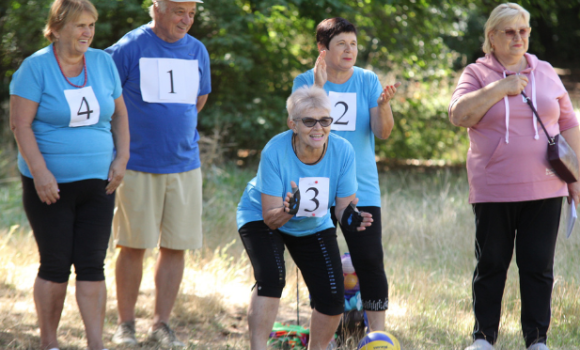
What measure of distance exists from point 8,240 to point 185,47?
297 centimetres

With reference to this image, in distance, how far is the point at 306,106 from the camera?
3.21m

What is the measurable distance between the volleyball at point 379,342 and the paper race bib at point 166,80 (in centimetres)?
189

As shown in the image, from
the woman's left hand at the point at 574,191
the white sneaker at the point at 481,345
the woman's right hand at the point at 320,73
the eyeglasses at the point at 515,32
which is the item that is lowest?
the white sneaker at the point at 481,345

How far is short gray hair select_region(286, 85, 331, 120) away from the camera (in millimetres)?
3217

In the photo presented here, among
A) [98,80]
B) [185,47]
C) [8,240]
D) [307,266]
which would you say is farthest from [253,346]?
[8,240]

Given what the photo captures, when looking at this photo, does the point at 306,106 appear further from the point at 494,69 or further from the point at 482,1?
the point at 482,1

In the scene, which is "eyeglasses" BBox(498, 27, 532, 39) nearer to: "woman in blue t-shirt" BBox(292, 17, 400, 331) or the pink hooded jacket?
the pink hooded jacket

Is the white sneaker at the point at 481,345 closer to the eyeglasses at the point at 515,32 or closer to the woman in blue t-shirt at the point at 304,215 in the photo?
the woman in blue t-shirt at the point at 304,215

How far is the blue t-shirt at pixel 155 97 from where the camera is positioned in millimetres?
3838

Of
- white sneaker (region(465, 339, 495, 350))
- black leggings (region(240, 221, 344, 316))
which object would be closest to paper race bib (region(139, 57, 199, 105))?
black leggings (region(240, 221, 344, 316))

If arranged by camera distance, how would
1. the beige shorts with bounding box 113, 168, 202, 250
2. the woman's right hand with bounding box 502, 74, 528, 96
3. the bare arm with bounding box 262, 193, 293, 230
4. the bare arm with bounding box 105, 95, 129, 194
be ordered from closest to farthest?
the bare arm with bounding box 262, 193, 293, 230
the woman's right hand with bounding box 502, 74, 528, 96
the bare arm with bounding box 105, 95, 129, 194
the beige shorts with bounding box 113, 168, 202, 250

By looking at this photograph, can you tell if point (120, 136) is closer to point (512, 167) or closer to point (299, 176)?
point (299, 176)

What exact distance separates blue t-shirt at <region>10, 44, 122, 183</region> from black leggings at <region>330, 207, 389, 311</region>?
1.46 metres

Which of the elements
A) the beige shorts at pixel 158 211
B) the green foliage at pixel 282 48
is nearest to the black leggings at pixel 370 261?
the beige shorts at pixel 158 211
